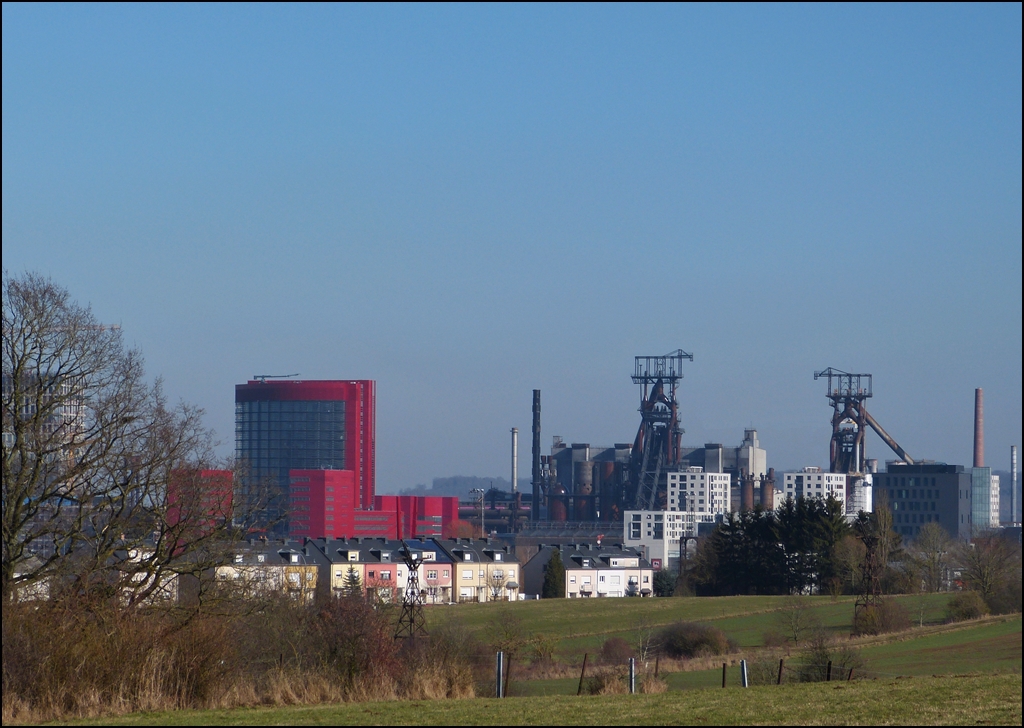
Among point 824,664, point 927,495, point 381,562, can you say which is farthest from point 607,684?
point 927,495

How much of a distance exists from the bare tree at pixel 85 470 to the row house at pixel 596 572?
215 ft

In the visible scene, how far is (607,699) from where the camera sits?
1464 centimetres

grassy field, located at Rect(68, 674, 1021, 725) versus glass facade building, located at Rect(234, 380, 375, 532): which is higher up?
glass facade building, located at Rect(234, 380, 375, 532)

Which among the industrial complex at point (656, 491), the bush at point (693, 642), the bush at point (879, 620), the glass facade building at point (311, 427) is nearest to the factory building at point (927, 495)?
the industrial complex at point (656, 491)

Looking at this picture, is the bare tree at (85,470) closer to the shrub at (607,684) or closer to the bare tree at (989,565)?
the shrub at (607,684)

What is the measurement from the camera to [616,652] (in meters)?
38.9

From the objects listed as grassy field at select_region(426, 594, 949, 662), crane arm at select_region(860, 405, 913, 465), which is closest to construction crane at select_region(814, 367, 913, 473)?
crane arm at select_region(860, 405, 913, 465)

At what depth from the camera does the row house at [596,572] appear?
8669 cm

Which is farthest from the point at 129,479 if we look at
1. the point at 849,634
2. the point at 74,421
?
the point at 849,634

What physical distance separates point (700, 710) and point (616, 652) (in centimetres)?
2684

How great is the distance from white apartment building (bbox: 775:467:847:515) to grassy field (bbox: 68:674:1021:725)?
128304 millimetres

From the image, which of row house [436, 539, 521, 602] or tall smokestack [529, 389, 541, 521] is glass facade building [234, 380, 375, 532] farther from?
row house [436, 539, 521, 602]

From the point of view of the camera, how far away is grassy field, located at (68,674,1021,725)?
38.5 ft

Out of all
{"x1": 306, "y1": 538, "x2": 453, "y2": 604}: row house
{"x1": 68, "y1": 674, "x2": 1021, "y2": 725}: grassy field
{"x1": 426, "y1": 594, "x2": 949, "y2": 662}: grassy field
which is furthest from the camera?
{"x1": 306, "y1": 538, "x2": 453, "y2": 604}: row house
